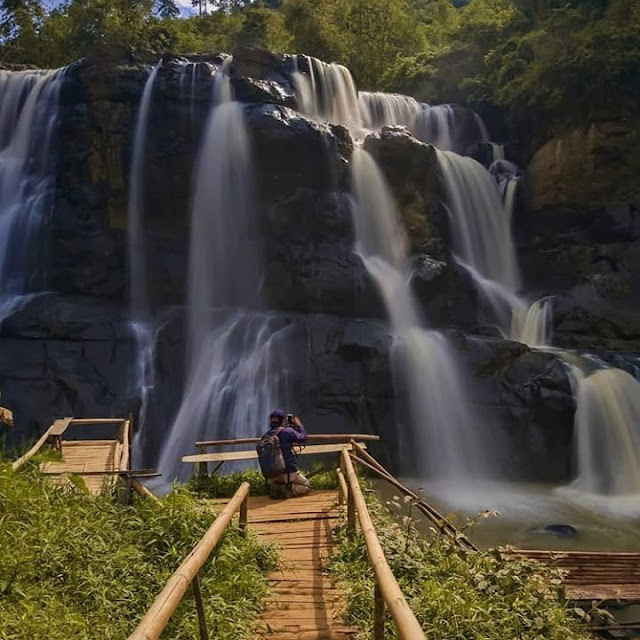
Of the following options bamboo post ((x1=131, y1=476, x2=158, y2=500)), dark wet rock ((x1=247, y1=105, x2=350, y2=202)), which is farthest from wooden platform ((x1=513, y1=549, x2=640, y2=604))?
dark wet rock ((x1=247, y1=105, x2=350, y2=202))

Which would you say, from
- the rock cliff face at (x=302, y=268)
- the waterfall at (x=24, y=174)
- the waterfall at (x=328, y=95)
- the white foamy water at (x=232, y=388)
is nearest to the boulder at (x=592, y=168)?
the rock cliff face at (x=302, y=268)

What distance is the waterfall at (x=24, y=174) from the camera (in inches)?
776

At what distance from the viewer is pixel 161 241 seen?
68.0 ft

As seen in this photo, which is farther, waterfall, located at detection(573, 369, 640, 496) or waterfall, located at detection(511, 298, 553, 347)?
waterfall, located at detection(511, 298, 553, 347)

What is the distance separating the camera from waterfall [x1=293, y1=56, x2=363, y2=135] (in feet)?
81.7

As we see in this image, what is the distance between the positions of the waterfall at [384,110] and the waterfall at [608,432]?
15.7 metres

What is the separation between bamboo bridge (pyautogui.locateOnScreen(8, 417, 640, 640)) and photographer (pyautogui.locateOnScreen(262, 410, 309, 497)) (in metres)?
0.17

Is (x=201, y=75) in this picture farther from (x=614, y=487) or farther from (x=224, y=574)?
(x=224, y=574)

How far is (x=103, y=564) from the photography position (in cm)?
484

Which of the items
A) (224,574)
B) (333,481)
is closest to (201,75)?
(333,481)

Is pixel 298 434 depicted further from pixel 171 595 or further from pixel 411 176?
pixel 411 176

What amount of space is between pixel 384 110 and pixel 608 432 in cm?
1781

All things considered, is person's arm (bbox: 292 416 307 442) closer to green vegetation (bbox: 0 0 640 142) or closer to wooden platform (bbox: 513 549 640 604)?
wooden platform (bbox: 513 549 640 604)

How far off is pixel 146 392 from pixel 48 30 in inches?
1175
